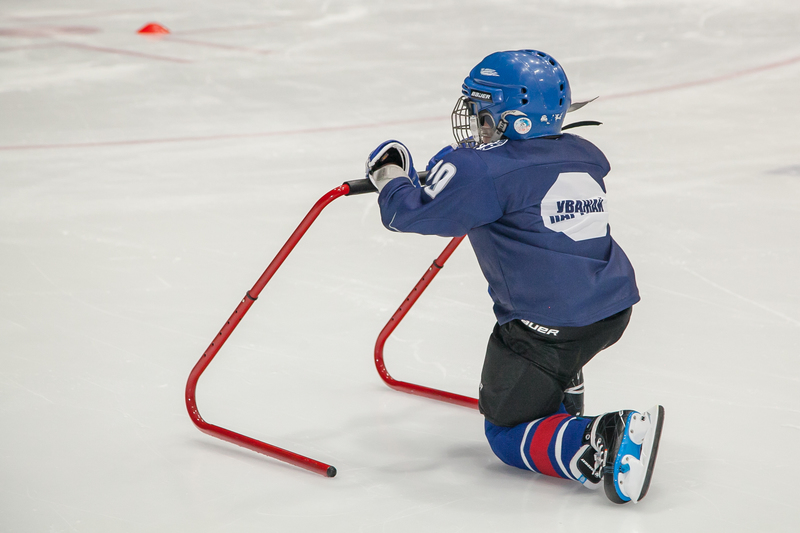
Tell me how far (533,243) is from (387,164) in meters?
0.37

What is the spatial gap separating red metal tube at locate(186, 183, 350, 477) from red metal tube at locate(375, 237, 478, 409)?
→ 0.50 meters

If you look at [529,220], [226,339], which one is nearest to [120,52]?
[226,339]

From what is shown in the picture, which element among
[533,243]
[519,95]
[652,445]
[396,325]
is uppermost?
[519,95]

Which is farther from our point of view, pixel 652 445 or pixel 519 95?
pixel 519 95

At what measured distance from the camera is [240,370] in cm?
280

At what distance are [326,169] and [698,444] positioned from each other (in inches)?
119

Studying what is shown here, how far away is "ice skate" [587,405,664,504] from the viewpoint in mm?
1923

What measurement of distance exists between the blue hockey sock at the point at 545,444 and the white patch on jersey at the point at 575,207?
409 mm

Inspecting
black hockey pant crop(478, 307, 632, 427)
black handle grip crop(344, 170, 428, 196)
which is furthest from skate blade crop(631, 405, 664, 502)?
black handle grip crop(344, 170, 428, 196)

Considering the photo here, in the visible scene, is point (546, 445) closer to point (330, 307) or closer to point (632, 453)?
point (632, 453)

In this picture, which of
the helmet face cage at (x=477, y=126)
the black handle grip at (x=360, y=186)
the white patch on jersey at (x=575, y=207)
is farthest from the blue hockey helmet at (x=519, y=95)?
the black handle grip at (x=360, y=186)

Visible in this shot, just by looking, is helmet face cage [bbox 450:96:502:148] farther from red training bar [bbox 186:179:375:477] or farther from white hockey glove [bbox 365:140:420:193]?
red training bar [bbox 186:179:375:477]

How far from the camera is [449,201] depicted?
1994 mm

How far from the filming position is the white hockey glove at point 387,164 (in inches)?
82.7
